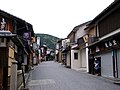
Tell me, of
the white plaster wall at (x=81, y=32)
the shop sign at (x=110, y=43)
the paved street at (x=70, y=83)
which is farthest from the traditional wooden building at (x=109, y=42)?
the white plaster wall at (x=81, y=32)

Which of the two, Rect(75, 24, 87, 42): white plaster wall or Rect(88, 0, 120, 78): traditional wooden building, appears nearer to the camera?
Rect(88, 0, 120, 78): traditional wooden building

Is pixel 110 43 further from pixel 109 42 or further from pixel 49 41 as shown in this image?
pixel 49 41

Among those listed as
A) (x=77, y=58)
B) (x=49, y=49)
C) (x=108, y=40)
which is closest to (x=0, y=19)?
(x=108, y=40)

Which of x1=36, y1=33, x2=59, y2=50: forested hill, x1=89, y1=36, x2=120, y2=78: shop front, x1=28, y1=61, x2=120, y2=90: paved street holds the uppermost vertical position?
x1=36, y1=33, x2=59, y2=50: forested hill

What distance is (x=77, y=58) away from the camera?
43.2 meters

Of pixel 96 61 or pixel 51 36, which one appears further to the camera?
pixel 51 36

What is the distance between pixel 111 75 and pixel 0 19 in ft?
40.1

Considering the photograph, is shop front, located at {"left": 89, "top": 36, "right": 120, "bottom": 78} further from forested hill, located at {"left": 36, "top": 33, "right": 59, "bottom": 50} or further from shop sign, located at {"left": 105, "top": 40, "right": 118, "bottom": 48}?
forested hill, located at {"left": 36, "top": 33, "right": 59, "bottom": 50}

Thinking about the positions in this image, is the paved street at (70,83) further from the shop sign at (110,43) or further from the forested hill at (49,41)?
the forested hill at (49,41)

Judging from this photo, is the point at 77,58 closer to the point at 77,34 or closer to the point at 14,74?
the point at 77,34

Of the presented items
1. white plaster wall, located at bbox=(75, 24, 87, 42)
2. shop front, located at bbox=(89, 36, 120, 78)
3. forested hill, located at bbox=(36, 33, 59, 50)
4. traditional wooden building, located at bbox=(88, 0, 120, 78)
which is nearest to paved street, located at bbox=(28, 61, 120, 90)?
shop front, located at bbox=(89, 36, 120, 78)

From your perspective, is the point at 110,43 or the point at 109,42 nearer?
the point at 110,43

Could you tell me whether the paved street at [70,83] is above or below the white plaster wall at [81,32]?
below

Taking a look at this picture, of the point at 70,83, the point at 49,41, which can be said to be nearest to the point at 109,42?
the point at 70,83
